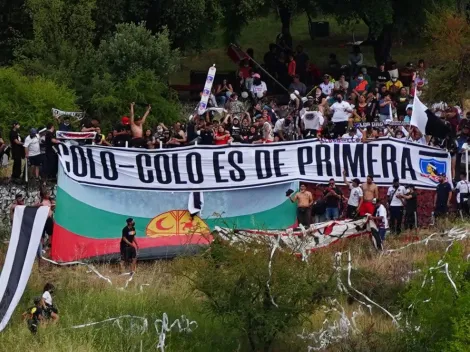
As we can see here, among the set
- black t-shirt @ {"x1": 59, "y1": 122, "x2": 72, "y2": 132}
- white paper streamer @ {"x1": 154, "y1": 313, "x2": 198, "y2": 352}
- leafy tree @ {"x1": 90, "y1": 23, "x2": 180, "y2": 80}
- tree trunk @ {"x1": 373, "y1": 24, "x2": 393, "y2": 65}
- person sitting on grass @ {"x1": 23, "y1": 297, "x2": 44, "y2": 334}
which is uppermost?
leafy tree @ {"x1": 90, "y1": 23, "x2": 180, "y2": 80}

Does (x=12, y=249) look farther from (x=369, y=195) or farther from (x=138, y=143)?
(x=369, y=195)

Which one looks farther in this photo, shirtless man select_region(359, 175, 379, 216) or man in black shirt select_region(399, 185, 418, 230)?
man in black shirt select_region(399, 185, 418, 230)

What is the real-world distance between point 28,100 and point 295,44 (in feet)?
67.5

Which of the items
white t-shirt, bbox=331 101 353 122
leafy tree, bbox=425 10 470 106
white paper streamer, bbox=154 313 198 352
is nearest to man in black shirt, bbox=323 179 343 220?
white t-shirt, bbox=331 101 353 122

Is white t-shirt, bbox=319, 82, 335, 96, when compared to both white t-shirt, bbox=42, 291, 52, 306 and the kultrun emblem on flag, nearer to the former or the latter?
the kultrun emblem on flag

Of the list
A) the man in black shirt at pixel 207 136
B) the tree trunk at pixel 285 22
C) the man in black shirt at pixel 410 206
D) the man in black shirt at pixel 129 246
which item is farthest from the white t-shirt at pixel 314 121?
the tree trunk at pixel 285 22

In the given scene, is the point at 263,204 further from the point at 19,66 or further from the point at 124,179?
the point at 19,66

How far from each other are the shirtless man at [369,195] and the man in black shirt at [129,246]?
483 centimetres

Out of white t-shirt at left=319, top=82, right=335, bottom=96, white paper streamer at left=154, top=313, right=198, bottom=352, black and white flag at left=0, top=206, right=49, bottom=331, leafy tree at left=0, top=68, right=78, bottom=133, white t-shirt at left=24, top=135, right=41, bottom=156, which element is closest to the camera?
white paper streamer at left=154, top=313, right=198, bottom=352

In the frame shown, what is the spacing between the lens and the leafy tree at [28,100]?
39.7 meters

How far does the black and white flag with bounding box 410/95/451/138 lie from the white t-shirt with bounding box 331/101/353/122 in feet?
9.52

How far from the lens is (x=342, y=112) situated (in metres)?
36.7

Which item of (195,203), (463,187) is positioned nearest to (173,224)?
(195,203)

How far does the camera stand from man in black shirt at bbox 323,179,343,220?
3272cm
